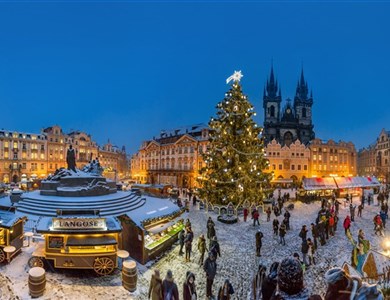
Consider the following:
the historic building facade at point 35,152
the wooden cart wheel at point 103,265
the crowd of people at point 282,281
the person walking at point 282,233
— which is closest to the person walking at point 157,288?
the crowd of people at point 282,281

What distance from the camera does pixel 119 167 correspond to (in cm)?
9612

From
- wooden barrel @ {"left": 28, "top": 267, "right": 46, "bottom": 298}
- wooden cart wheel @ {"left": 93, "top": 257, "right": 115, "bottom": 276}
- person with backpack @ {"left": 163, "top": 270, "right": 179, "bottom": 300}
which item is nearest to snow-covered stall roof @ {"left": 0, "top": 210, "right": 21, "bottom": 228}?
wooden barrel @ {"left": 28, "top": 267, "right": 46, "bottom": 298}

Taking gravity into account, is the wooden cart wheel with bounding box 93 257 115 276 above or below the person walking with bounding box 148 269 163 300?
below

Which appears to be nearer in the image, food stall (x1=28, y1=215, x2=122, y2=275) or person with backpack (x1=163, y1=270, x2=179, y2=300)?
person with backpack (x1=163, y1=270, x2=179, y2=300)

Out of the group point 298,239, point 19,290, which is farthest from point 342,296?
point 298,239

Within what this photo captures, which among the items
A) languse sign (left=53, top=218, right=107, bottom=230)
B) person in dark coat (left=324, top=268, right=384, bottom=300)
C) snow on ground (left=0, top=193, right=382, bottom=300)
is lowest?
snow on ground (left=0, top=193, right=382, bottom=300)

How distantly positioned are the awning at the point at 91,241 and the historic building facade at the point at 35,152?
56.4 metres

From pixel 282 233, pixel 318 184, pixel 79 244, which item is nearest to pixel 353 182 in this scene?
pixel 318 184

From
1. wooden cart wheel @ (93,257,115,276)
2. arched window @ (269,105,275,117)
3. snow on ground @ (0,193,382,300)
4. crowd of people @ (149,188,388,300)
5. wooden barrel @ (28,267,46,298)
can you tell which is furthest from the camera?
arched window @ (269,105,275,117)

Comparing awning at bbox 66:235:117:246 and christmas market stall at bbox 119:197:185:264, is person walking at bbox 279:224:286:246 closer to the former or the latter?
christmas market stall at bbox 119:197:185:264

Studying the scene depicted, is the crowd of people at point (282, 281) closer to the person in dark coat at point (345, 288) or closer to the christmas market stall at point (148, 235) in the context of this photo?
the person in dark coat at point (345, 288)

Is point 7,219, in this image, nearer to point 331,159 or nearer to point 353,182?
point 353,182

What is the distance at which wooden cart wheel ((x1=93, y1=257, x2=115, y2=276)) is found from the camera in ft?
36.8

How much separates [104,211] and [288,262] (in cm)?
1662
